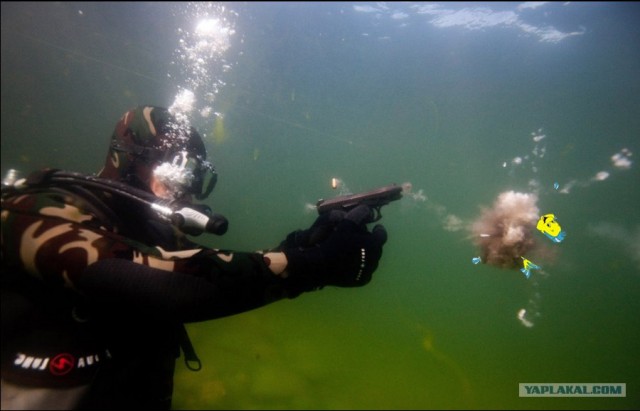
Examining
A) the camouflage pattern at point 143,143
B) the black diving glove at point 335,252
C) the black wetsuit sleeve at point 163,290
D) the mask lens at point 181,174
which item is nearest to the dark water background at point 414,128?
the camouflage pattern at point 143,143

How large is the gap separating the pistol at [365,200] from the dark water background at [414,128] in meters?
2.84

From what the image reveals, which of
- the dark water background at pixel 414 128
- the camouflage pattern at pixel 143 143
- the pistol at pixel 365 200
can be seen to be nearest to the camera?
the camouflage pattern at pixel 143 143

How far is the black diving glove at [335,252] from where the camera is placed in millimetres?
2097

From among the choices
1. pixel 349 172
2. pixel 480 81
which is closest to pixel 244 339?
pixel 480 81

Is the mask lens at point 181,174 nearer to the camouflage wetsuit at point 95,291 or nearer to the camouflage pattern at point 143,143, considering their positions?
the camouflage pattern at point 143,143

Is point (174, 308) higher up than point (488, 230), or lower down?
lower down

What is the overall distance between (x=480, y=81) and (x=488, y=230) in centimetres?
834

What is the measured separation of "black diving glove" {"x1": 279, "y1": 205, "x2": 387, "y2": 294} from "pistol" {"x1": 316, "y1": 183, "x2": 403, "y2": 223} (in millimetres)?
296

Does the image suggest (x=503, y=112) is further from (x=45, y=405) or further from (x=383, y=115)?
(x=45, y=405)

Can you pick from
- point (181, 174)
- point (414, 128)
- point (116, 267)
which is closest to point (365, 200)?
point (181, 174)

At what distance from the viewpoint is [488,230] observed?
9.07 m

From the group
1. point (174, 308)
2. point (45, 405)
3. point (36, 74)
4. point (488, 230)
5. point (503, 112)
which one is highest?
point (36, 74)

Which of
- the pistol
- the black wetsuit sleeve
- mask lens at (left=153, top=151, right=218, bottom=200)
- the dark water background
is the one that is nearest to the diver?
the black wetsuit sleeve

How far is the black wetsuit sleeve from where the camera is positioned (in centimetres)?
163
